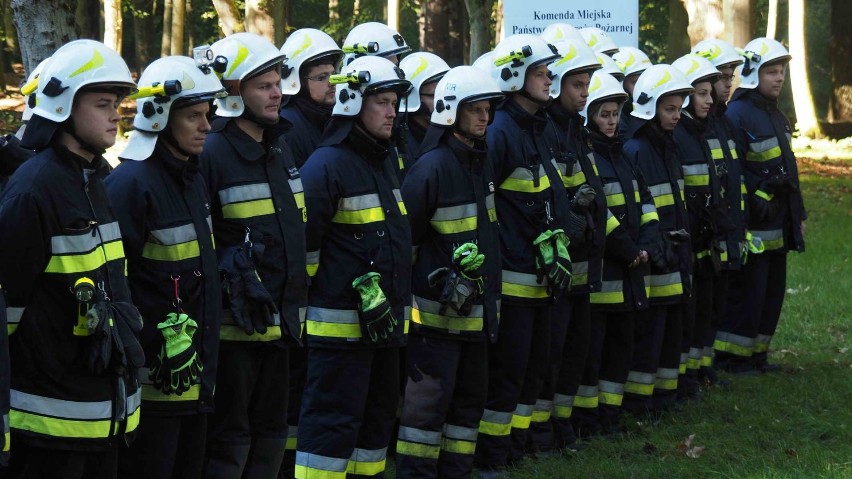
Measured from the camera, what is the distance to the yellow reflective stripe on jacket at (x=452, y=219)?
6.97m

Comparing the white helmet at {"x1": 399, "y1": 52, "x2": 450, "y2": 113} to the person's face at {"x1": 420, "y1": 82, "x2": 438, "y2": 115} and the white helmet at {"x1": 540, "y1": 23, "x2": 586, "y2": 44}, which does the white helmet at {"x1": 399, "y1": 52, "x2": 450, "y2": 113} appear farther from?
the white helmet at {"x1": 540, "y1": 23, "x2": 586, "y2": 44}

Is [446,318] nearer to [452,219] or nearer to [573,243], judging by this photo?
[452,219]

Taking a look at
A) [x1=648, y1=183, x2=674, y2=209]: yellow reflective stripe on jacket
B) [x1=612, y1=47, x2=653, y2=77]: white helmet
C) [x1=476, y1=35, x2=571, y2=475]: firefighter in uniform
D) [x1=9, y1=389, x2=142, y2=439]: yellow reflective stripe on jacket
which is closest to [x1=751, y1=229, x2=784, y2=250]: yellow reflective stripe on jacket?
[x1=648, y1=183, x2=674, y2=209]: yellow reflective stripe on jacket

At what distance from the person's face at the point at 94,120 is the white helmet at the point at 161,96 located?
1.59 feet

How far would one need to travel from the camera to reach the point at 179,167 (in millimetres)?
5293

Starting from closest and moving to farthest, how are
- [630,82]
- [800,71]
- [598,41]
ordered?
[630,82]
[598,41]
[800,71]

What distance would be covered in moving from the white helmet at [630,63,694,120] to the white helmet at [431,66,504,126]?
2351 mm

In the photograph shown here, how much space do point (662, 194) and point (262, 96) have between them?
409cm

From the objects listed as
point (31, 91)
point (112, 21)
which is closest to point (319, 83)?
point (31, 91)

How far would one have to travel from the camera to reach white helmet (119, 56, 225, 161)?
5.26 metres

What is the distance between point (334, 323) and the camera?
637cm

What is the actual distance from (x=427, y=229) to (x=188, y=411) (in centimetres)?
223

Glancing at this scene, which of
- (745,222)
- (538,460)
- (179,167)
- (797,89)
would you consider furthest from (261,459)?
(797,89)

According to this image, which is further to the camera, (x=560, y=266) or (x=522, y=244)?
(x=522, y=244)
